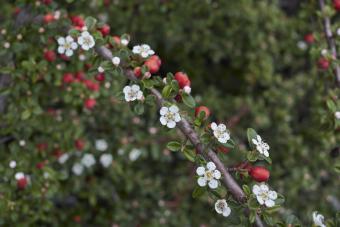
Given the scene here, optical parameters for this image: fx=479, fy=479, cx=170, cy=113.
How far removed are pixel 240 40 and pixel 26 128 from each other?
2.03m

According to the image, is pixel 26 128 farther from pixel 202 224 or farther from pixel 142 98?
pixel 202 224

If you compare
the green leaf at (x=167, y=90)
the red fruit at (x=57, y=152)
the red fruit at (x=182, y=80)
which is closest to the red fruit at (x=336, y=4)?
the red fruit at (x=182, y=80)

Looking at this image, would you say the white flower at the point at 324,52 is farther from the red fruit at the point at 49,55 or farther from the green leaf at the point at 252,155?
the red fruit at the point at 49,55

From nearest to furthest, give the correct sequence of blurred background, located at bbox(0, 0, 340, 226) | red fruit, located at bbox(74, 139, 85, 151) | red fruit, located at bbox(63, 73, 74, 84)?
blurred background, located at bbox(0, 0, 340, 226), red fruit, located at bbox(63, 73, 74, 84), red fruit, located at bbox(74, 139, 85, 151)

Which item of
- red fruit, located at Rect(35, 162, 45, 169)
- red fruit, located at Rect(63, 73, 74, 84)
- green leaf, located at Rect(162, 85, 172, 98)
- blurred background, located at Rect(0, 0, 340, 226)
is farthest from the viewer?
red fruit, located at Rect(63, 73, 74, 84)

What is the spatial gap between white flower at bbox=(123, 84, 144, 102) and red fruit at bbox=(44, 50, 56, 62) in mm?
805

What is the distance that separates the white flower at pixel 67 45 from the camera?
236 cm

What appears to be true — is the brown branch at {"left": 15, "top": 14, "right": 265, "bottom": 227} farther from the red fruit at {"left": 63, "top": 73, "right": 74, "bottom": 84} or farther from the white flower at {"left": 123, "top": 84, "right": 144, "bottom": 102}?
the red fruit at {"left": 63, "top": 73, "right": 74, "bottom": 84}

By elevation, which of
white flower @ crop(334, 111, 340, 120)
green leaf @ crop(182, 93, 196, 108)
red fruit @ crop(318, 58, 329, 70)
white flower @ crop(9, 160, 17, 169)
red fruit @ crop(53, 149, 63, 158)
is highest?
green leaf @ crop(182, 93, 196, 108)

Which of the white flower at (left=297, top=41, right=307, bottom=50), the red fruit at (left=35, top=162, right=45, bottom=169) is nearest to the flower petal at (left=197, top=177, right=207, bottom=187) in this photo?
the red fruit at (left=35, top=162, right=45, bottom=169)

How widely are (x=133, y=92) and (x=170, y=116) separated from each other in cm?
22

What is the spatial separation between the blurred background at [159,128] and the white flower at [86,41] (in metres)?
0.43

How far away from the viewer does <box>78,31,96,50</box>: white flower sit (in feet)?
7.42

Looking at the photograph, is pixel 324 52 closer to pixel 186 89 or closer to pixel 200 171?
pixel 186 89
